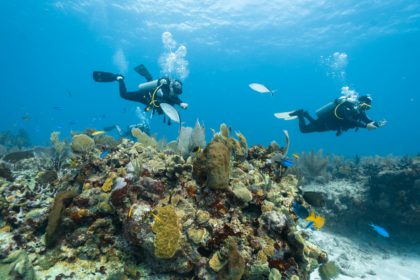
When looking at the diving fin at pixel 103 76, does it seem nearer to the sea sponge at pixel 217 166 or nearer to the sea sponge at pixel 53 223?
the sea sponge at pixel 53 223

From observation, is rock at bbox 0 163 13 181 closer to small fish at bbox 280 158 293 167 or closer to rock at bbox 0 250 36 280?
rock at bbox 0 250 36 280

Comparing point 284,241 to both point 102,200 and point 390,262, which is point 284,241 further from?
point 390,262

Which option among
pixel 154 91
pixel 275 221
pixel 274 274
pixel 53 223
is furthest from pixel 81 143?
pixel 274 274

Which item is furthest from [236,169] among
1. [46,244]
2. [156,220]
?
[46,244]

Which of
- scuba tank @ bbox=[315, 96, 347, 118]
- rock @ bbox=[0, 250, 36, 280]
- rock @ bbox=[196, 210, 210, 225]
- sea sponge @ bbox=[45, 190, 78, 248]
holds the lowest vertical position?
rock @ bbox=[0, 250, 36, 280]

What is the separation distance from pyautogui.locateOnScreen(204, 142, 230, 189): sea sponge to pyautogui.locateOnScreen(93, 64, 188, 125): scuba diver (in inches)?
117

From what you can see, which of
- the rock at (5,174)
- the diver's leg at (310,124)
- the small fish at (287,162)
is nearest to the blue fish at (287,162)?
the small fish at (287,162)

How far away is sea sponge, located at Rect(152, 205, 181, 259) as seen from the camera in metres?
2.78

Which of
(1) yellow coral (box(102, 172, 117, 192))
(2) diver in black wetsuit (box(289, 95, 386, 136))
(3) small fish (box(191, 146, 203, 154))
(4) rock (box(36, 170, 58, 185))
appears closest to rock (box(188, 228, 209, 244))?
(3) small fish (box(191, 146, 203, 154))

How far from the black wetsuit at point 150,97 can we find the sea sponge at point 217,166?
10.7 feet

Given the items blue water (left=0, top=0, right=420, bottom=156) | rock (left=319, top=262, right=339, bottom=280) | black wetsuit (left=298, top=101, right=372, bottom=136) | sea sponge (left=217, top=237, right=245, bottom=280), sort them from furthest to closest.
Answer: blue water (left=0, top=0, right=420, bottom=156), black wetsuit (left=298, top=101, right=372, bottom=136), rock (left=319, top=262, right=339, bottom=280), sea sponge (left=217, top=237, right=245, bottom=280)

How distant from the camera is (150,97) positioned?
8.79 m

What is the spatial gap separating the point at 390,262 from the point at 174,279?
736cm

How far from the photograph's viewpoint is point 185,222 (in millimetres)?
3148
